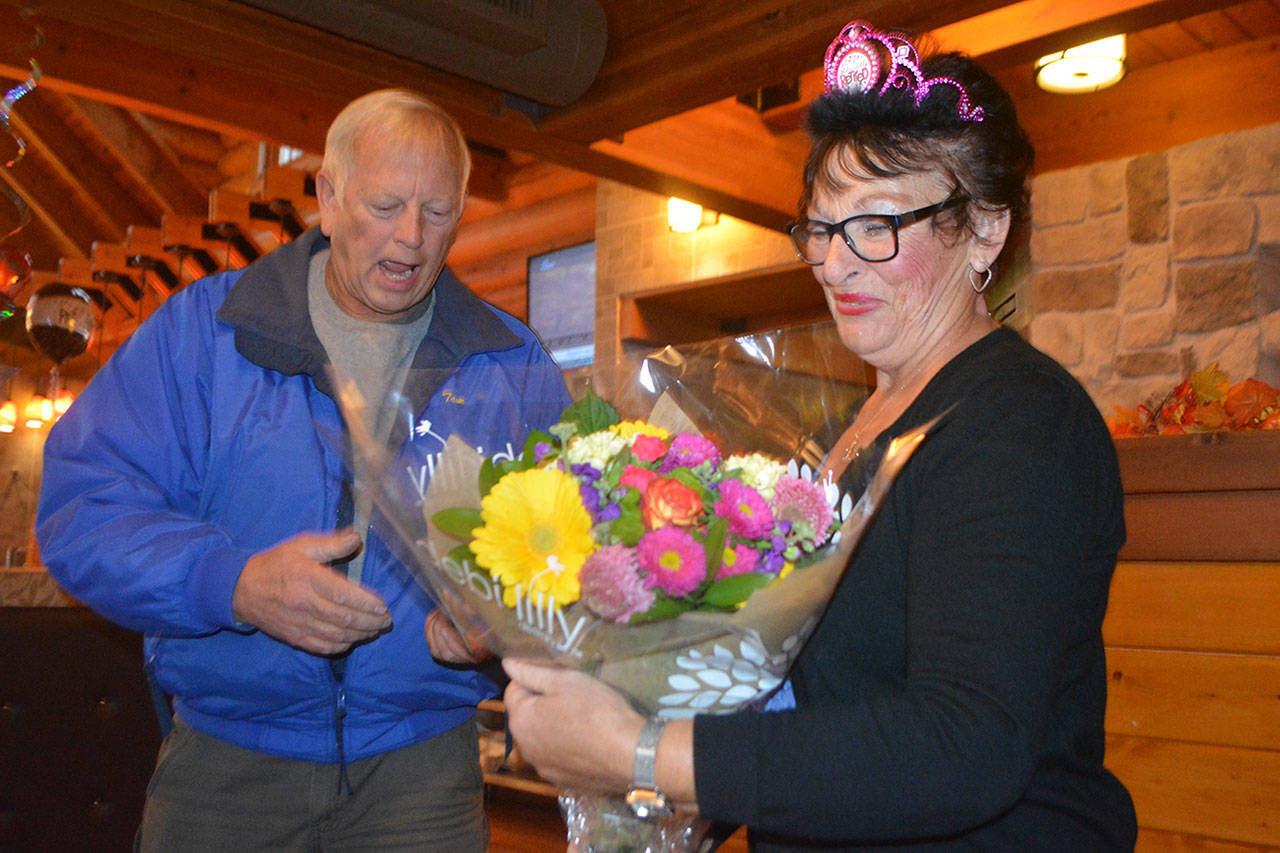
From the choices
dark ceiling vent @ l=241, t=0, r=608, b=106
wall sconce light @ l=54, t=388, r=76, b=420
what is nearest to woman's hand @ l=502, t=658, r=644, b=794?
dark ceiling vent @ l=241, t=0, r=608, b=106

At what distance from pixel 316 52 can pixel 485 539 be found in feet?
10.00

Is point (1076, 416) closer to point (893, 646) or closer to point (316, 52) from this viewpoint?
point (893, 646)

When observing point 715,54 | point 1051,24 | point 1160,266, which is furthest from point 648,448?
point 1160,266

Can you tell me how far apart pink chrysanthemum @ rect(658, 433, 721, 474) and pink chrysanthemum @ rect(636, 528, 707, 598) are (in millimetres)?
123

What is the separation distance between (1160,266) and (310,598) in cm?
346

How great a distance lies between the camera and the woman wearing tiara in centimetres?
85

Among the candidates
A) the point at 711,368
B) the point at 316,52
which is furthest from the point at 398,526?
the point at 316,52

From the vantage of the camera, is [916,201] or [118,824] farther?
[118,824]

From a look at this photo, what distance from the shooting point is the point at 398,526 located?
1.03 m

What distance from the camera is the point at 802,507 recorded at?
947 mm

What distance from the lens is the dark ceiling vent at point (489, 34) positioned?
3.10 metres

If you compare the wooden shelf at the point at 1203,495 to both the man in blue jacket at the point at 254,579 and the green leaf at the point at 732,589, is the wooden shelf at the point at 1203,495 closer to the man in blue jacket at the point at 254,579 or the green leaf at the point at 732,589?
the man in blue jacket at the point at 254,579

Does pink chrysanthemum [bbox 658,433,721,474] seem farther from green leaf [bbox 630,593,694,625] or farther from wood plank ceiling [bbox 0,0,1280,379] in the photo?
wood plank ceiling [bbox 0,0,1280,379]

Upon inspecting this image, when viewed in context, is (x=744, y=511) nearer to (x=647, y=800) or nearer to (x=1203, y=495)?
(x=647, y=800)
